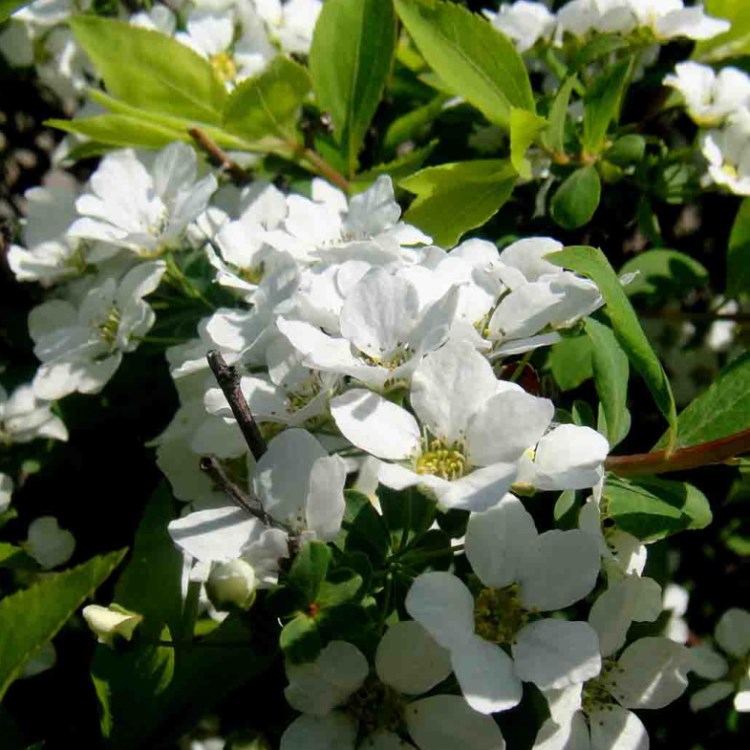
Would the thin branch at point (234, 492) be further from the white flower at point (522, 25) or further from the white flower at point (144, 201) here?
the white flower at point (522, 25)

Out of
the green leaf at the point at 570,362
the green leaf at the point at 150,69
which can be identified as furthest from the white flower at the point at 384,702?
the green leaf at the point at 150,69

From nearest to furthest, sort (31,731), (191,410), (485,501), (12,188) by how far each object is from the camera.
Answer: (485,501)
(191,410)
(31,731)
(12,188)

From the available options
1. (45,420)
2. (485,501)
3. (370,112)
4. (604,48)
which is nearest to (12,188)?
(45,420)

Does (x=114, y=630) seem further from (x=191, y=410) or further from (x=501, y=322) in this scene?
(x=501, y=322)

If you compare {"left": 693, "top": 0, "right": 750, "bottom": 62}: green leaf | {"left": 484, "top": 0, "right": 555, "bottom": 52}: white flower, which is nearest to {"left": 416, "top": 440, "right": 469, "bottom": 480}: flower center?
{"left": 484, "top": 0, "right": 555, "bottom": 52}: white flower

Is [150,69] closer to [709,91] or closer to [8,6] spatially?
[8,6]

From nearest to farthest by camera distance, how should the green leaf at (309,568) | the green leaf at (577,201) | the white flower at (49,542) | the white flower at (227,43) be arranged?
1. the green leaf at (309,568)
2. the green leaf at (577,201)
3. the white flower at (49,542)
4. the white flower at (227,43)

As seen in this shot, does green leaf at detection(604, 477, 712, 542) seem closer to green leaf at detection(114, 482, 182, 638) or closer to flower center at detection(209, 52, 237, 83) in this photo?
green leaf at detection(114, 482, 182, 638)
